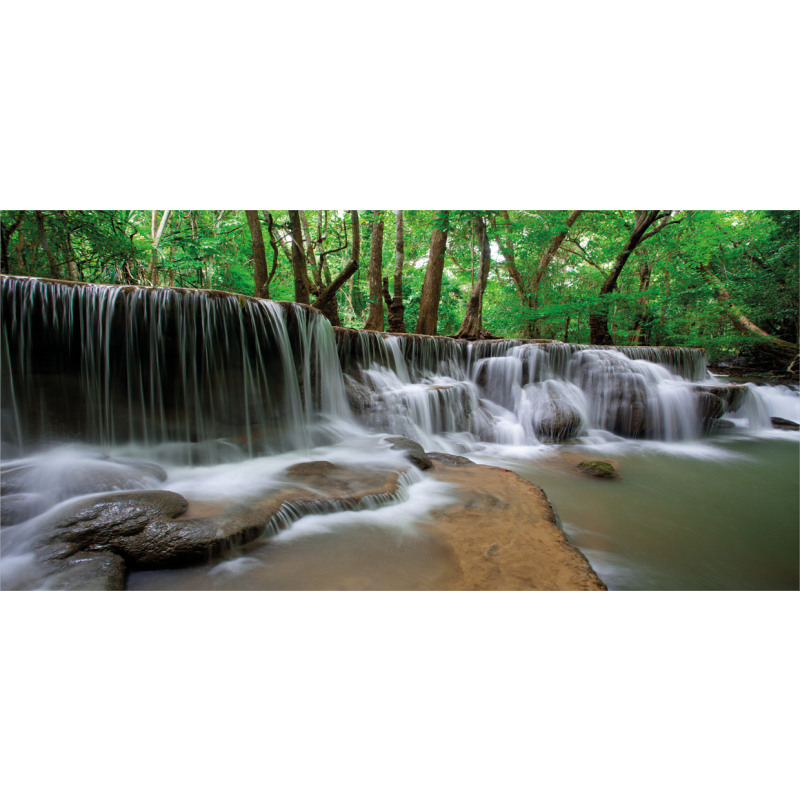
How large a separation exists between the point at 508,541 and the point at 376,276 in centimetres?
750

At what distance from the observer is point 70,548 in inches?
77.5

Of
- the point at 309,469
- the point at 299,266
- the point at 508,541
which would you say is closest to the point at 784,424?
the point at 508,541

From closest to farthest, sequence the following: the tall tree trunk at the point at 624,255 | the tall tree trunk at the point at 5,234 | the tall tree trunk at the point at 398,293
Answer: the tall tree trunk at the point at 5,234, the tall tree trunk at the point at 398,293, the tall tree trunk at the point at 624,255

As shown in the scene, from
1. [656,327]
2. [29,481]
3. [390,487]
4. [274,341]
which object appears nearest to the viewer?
[29,481]

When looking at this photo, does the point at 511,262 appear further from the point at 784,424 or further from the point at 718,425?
the point at 784,424

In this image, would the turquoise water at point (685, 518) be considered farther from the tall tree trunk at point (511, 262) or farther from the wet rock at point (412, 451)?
the tall tree trunk at point (511, 262)

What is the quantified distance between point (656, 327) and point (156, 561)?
1301cm

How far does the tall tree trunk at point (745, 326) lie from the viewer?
28.9 ft

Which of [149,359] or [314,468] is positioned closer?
[314,468]

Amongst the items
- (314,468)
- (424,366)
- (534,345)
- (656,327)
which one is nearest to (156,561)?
(314,468)

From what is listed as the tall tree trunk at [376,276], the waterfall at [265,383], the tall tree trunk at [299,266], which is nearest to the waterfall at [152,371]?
the waterfall at [265,383]

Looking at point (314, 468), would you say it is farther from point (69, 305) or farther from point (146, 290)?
point (69, 305)

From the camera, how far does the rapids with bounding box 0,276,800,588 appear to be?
8.54ft

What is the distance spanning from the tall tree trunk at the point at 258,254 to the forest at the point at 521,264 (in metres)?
0.03
